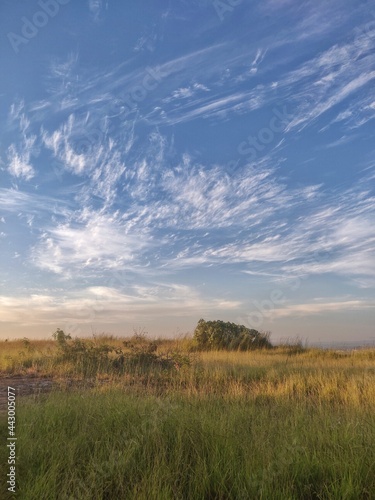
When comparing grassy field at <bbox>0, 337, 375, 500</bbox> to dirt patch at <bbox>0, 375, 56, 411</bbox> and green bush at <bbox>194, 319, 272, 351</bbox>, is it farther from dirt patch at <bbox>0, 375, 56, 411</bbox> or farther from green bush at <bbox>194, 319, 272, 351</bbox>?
green bush at <bbox>194, 319, 272, 351</bbox>

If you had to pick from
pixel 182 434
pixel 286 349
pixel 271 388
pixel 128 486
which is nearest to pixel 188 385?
pixel 271 388

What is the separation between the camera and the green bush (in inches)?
902

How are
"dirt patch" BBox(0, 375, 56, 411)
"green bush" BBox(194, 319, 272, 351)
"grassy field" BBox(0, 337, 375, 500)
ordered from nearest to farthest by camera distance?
1. "grassy field" BBox(0, 337, 375, 500)
2. "dirt patch" BBox(0, 375, 56, 411)
3. "green bush" BBox(194, 319, 272, 351)

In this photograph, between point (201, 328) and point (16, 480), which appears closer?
point (16, 480)

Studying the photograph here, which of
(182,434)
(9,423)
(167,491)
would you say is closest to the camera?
(167,491)

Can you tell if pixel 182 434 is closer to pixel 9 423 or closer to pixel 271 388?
pixel 9 423

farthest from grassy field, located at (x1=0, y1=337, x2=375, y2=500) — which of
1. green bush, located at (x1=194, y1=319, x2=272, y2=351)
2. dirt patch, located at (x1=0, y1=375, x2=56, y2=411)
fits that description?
green bush, located at (x1=194, y1=319, x2=272, y2=351)

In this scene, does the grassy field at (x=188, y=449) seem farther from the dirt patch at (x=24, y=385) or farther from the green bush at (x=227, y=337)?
the green bush at (x=227, y=337)

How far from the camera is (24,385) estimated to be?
1152cm

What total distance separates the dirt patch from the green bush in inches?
441

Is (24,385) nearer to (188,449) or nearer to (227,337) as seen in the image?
(188,449)

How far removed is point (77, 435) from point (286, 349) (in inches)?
687

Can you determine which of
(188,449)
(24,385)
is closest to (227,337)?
(24,385)

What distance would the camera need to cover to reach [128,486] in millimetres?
5020
